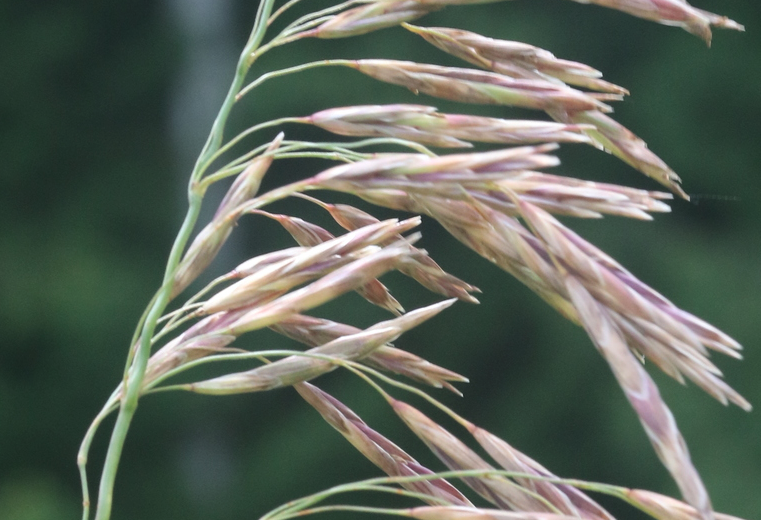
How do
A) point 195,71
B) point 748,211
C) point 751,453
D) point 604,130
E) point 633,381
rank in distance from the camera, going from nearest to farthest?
point 633,381 → point 604,130 → point 751,453 → point 195,71 → point 748,211

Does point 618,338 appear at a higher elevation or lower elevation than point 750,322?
higher

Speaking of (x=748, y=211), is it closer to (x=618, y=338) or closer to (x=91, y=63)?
(x=91, y=63)

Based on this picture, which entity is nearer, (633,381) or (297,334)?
(633,381)

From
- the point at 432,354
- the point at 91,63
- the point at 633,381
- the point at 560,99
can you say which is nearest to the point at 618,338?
the point at 633,381

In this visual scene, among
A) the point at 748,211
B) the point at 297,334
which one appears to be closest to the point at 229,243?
the point at 748,211

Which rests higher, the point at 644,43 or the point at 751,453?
the point at 644,43

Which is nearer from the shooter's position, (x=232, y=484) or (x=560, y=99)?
(x=560, y=99)

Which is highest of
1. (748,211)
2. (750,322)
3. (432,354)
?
(748,211)

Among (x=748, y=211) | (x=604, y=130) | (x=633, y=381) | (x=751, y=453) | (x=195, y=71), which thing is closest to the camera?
(x=633, y=381)

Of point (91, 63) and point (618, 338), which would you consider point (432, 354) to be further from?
point (618, 338)
